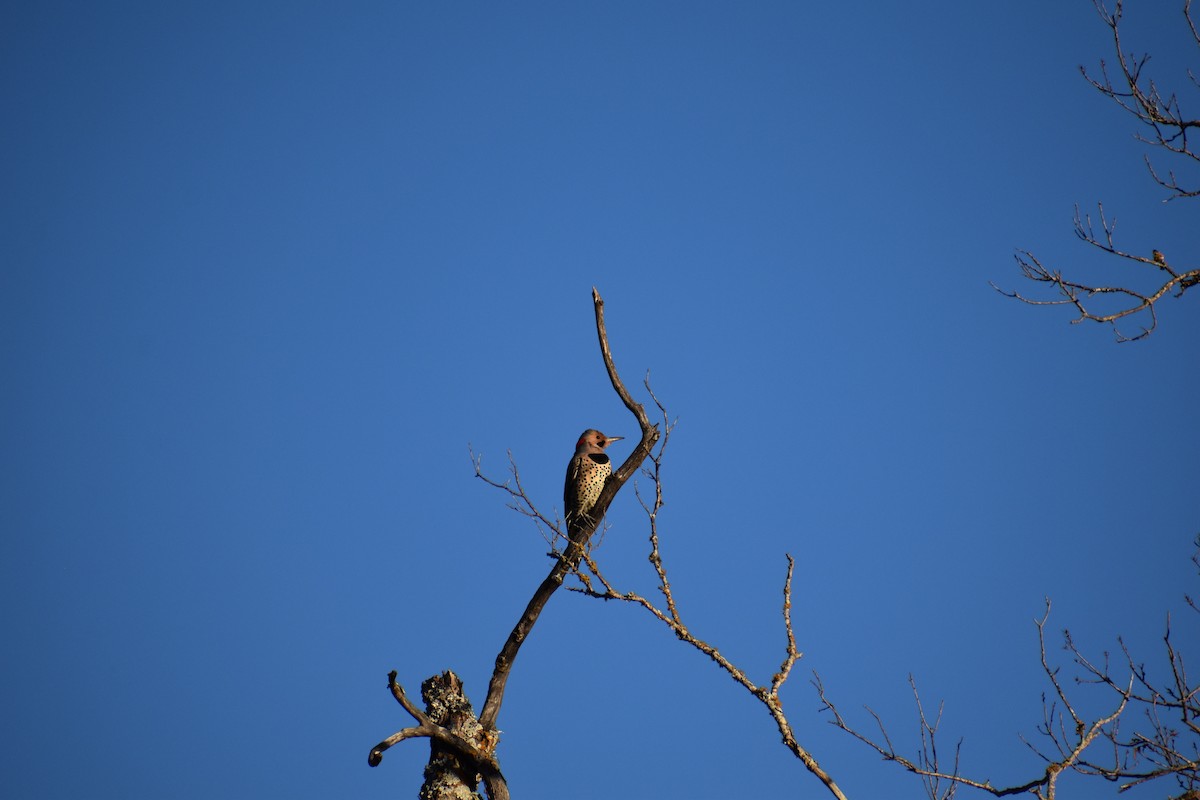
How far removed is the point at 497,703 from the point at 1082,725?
147 inches

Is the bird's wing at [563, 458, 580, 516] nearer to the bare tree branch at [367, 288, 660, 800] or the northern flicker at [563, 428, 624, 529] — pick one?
the northern flicker at [563, 428, 624, 529]

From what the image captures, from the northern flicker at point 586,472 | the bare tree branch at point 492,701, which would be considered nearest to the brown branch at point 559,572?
the bare tree branch at point 492,701

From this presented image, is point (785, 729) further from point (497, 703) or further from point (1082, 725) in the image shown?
point (497, 703)

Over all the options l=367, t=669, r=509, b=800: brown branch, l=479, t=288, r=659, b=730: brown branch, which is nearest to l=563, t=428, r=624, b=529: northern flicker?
l=479, t=288, r=659, b=730: brown branch

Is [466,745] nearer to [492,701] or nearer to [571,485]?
[492,701]

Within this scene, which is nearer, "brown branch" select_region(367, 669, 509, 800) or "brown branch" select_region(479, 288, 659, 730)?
"brown branch" select_region(367, 669, 509, 800)

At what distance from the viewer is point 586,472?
10.1 m

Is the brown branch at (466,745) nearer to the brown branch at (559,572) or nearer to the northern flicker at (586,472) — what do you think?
the brown branch at (559,572)

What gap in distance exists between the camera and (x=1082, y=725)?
17.0 feet

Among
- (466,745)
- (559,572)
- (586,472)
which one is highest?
(586,472)

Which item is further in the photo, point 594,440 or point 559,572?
point 594,440

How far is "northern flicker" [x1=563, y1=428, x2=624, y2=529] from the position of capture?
1005 cm

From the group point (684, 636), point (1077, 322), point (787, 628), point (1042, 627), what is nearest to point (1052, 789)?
point (1042, 627)

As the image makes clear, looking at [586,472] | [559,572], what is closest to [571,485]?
[586,472]
